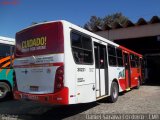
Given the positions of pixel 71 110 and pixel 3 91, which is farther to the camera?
pixel 3 91

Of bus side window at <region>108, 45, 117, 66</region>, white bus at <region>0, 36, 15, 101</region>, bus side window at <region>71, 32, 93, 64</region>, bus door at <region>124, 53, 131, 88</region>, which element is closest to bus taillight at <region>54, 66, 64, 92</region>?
bus side window at <region>71, 32, 93, 64</region>

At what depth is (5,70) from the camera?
12242 millimetres

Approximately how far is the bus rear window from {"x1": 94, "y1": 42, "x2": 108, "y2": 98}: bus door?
2230 mm

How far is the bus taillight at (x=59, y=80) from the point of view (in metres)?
7.34

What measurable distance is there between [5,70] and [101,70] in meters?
4.85

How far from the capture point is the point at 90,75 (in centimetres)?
870

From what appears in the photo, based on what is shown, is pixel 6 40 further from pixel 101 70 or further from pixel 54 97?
pixel 54 97

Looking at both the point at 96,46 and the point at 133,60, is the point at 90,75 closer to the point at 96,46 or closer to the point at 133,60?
the point at 96,46

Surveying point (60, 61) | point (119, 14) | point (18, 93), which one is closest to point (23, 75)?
point (18, 93)

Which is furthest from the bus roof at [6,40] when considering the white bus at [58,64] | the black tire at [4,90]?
→ the white bus at [58,64]

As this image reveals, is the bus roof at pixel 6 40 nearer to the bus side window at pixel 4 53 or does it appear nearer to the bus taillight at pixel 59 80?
the bus side window at pixel 4 53

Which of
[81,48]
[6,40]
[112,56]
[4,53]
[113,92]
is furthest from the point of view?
[6,40]

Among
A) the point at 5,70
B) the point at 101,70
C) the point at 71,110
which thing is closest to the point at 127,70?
the point at 101,70

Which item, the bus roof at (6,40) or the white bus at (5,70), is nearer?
the white bus at (5,70)
